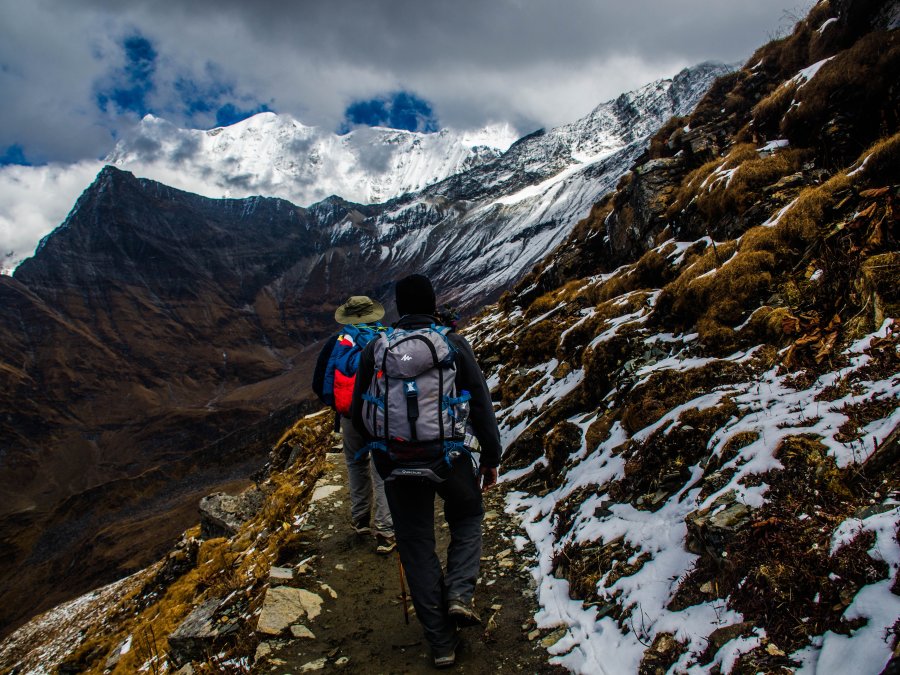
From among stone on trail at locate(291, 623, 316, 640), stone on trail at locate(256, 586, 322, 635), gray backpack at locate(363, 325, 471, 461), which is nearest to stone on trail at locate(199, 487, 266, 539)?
stone on trail at locate(256, 586, 322, 635)

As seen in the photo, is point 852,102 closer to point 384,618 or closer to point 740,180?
point 740,180

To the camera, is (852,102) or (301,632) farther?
(852,102)

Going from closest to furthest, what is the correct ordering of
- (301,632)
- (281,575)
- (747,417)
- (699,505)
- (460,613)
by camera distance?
(460,613)
(699,505)
(301,632)
(747,417)
(281,575)

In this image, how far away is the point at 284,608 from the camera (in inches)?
219

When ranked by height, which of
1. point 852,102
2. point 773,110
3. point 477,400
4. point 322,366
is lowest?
point 477,400

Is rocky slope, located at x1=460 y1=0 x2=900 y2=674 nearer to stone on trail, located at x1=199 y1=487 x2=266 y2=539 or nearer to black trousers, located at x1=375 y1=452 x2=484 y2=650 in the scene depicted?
black trousers, located at x1=375 y1=452 x2=484 y2=650

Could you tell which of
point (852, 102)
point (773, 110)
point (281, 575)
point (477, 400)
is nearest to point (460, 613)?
point (477, 400)

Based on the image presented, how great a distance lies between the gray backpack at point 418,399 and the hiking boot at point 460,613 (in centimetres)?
138

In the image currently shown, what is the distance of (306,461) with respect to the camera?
15398 mm

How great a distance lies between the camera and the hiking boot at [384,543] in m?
7.00

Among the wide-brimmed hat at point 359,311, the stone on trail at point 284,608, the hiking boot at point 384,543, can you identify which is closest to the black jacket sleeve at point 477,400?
the wide-brimmed hat at point 359,311

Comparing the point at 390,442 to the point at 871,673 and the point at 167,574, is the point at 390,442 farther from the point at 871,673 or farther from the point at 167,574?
the point at 167,574

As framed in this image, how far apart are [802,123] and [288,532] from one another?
1509cm

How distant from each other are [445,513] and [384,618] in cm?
201
